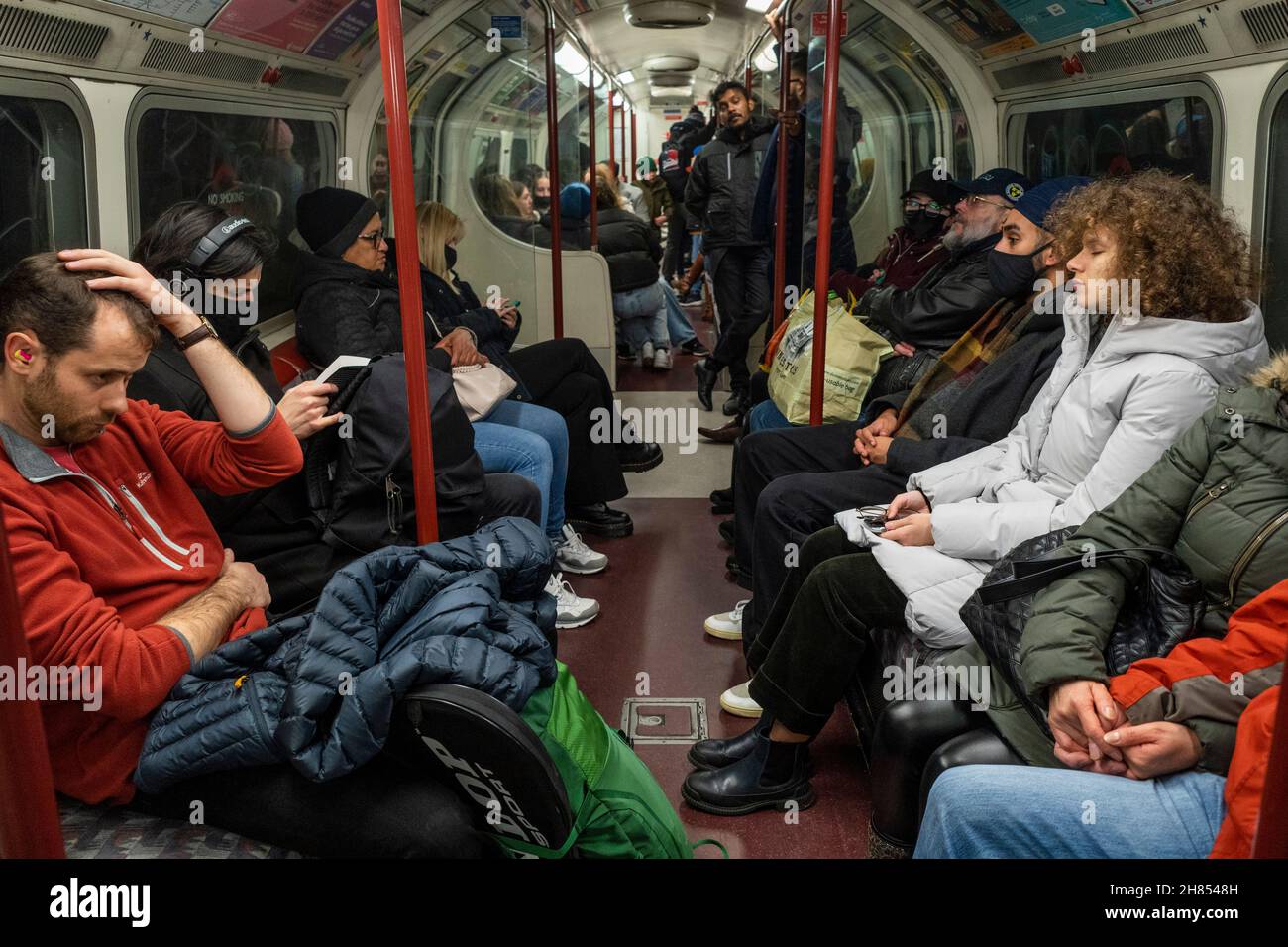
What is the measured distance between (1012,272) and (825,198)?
0.69m

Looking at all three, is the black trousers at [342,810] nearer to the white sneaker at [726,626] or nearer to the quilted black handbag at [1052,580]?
the quilted black handbag at [1052,580]

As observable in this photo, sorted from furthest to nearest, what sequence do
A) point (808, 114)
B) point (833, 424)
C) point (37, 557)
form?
point (808, 114)
point (833, 424)
point (37, 557)

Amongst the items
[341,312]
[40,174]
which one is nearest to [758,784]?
[341,312]

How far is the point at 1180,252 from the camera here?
2441 mm

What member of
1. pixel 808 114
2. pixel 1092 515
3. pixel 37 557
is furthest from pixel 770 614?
pixel 808 114

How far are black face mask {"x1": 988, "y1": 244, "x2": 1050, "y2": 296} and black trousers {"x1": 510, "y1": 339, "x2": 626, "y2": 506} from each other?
6.62 feet

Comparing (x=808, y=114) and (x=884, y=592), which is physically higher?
(x=808, y=114)

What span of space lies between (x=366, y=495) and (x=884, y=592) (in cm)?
130

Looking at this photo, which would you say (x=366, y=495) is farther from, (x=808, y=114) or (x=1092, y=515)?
(x=808, y=114)

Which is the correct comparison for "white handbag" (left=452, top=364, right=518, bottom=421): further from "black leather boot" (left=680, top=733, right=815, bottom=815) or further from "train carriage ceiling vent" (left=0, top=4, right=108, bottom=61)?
"black leather boot" (left=680, top=733, right=815, bottom=815)

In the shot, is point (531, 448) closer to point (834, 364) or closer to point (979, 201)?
point (834, 364)

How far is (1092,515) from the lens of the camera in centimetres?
224

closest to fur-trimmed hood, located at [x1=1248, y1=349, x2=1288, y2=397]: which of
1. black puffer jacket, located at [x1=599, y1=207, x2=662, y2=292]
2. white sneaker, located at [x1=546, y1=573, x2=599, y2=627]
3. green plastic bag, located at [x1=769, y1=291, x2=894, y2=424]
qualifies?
green plastic bag, located at [x1=769, y1=291, x2=894, y2=424]
